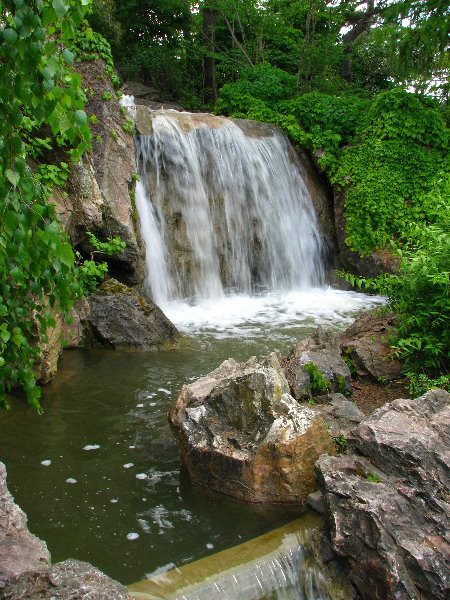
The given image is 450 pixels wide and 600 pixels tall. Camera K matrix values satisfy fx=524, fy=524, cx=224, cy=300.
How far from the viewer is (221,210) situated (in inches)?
445

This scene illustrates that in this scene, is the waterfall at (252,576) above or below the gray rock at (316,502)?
below

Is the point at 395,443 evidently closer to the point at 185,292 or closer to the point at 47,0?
the point at 47,0

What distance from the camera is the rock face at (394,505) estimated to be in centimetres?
284

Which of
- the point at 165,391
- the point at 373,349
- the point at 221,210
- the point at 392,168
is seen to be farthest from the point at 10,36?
the point at 392,168

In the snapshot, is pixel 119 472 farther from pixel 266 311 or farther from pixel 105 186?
pixel 266 311

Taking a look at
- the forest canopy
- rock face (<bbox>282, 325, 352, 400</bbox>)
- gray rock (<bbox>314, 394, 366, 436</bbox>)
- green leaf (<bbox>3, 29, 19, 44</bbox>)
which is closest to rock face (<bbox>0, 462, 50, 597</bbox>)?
the forest canopy

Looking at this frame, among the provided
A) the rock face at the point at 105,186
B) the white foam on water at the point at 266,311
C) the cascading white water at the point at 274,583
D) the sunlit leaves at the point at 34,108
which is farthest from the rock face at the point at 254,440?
the white foam on water at the point at 266,311

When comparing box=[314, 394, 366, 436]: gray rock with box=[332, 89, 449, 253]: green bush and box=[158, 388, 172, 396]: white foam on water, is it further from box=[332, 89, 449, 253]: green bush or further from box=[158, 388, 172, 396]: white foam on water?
box=[332, 89, 449, 253]: green bush

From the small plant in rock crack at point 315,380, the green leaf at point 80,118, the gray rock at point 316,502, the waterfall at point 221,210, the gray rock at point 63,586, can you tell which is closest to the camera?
the green leaf at point 80,118

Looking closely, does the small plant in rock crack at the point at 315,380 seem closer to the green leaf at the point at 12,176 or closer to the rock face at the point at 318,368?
the rock face at the point at 318,368

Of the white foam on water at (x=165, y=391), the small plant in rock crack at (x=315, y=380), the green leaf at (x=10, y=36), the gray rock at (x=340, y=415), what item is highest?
the green leaf at (x=10, y=36)

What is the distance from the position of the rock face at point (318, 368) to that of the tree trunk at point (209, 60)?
46.0 feet

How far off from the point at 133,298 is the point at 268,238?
5072 mm

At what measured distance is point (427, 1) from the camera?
1163 cm
